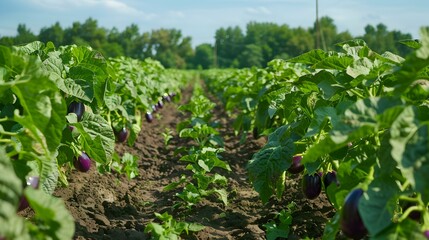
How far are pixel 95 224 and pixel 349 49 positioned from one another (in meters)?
1.88

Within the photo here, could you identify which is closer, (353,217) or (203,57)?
(353,217)

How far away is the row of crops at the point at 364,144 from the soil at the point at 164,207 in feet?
1.13

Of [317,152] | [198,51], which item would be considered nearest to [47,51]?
[317,152]

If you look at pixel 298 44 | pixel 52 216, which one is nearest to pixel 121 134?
pixel 52 216

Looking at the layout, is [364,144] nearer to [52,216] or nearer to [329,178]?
[329,178]

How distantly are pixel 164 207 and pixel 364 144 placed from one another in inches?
75.8

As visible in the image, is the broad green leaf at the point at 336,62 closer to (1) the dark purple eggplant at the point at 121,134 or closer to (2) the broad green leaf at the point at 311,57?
(2) the broad green leaf at the point at 311,57

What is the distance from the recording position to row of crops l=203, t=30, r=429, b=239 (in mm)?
1687

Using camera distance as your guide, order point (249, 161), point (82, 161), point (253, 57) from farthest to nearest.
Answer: point (253, 57)
point (82, 161)
point (249, 161)

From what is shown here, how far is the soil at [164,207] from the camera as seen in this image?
3135mm

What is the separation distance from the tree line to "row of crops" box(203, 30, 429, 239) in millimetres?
44930

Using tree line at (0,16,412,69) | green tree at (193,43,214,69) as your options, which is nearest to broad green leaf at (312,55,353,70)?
tree line at (0,16,412,69)

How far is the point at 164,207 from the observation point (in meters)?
3.92

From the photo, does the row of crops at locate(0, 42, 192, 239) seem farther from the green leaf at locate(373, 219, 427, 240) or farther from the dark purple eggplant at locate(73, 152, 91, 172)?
the green leaf at locate(373, 219, 427, 240)
